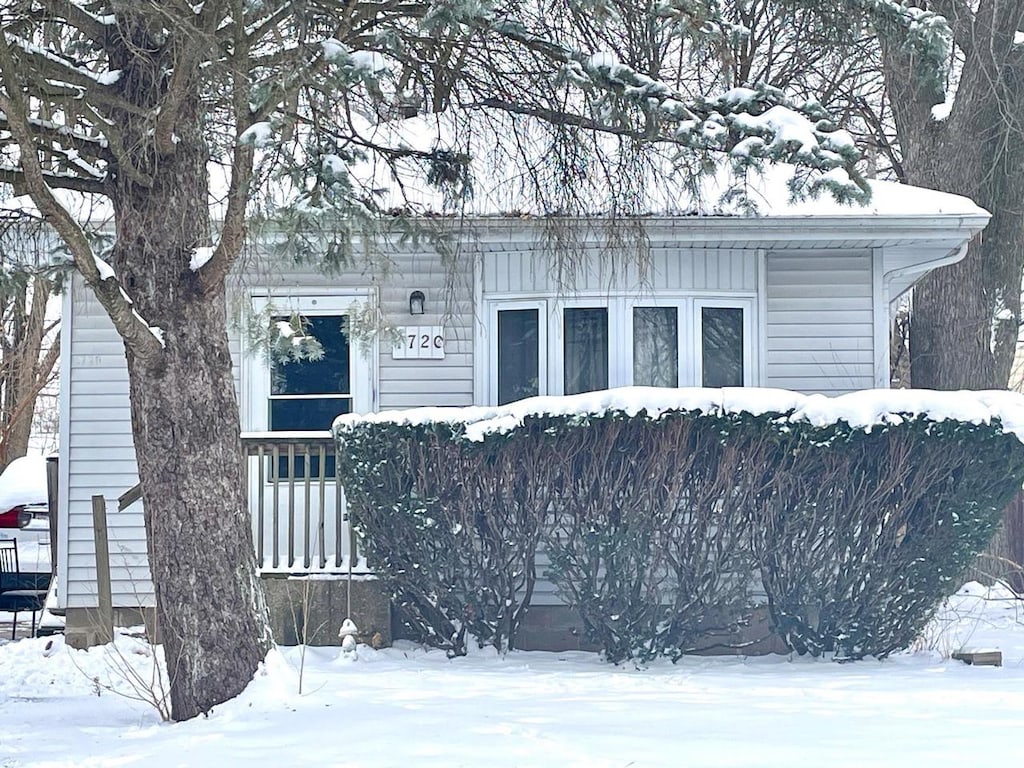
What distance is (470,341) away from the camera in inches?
414

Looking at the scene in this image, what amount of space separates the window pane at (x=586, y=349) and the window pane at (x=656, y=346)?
27cm

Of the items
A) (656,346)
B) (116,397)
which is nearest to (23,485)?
(116,397)

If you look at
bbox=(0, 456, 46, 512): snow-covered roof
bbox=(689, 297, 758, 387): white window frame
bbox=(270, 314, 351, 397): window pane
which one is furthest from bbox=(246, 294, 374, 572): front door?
bbox=(0, 456, 46, 512): snow-covered roof

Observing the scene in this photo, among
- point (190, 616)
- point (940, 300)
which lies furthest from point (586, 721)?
point (940, 300)

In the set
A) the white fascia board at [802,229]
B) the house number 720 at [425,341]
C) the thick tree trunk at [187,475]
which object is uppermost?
the white fascia board at [802,229]

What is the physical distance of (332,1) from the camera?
6.32 m

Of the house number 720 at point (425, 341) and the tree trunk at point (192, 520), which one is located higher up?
the house number 720 at point (425, 341)

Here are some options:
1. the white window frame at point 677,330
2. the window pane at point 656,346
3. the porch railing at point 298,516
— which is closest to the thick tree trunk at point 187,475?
the porch railing at point 298,516

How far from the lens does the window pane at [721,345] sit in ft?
34.6

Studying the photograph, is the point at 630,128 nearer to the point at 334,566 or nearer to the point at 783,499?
the point at 783,499

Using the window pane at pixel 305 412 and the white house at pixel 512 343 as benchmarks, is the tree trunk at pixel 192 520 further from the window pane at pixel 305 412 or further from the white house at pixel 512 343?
the window pane at pixel 305 412

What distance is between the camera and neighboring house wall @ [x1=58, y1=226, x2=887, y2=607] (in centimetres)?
1046

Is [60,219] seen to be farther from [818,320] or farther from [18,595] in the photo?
[818,320]

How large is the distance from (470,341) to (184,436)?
4.34 meters
